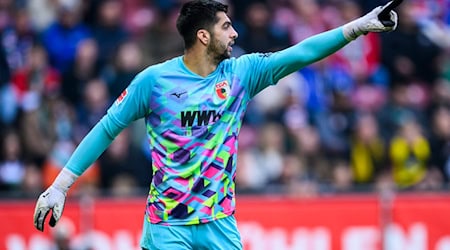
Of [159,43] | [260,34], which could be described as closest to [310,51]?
[159,43]

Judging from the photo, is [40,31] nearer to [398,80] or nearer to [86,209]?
[86,209]

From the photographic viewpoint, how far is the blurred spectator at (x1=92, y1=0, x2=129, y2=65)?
14773mm

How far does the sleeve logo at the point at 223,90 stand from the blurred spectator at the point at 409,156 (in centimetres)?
730

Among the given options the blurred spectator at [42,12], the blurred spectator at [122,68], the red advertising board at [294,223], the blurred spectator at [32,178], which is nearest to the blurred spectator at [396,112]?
the red advertising board at [294,223]

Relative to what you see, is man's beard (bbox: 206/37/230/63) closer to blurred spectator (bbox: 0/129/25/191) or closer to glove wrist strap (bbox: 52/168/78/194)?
glove wrist strap (bbox: 52/168/78/194)

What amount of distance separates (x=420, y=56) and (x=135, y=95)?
9.94m

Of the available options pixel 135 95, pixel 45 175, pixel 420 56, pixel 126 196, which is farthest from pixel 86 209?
pixel 420 56

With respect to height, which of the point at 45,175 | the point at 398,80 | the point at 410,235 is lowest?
the point at 410,235

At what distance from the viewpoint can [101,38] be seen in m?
14.9

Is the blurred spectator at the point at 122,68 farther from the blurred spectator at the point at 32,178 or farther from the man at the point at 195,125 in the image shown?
the man at the point at 195,125

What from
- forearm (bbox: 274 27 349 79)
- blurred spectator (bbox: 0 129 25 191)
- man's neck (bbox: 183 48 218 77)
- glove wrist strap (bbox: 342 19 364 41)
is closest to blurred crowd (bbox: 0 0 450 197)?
blurred spectator (bbox: 0 129 25 191)

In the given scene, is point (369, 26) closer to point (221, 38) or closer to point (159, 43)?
point (221, 38)

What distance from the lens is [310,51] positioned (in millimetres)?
6758

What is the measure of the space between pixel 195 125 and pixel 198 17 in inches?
28.0
